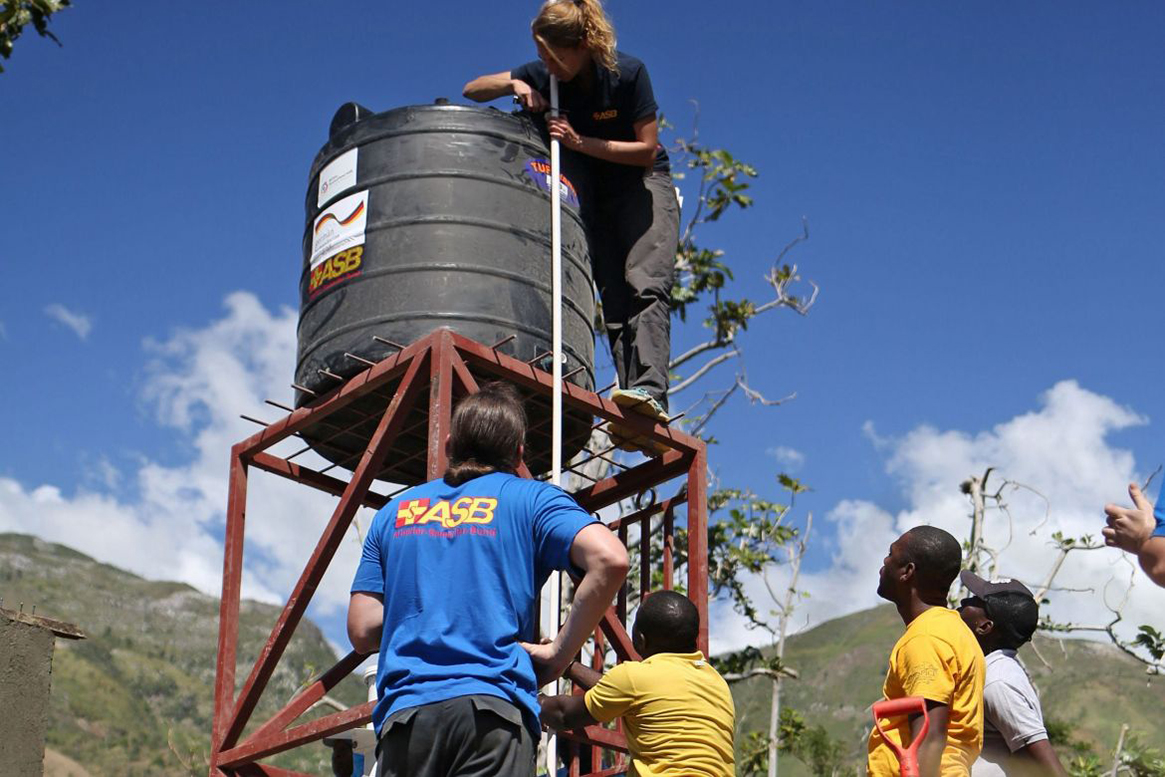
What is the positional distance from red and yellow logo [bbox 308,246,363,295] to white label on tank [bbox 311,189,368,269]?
0.12ft

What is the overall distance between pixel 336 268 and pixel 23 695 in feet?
9.75

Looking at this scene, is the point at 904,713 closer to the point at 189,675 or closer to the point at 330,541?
the point at 330,541

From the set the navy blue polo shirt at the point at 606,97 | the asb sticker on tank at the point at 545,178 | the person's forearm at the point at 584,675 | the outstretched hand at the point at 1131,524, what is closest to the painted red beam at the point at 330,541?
the asb sticker on tank at the point at 545,178

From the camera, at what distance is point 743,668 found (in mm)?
17828

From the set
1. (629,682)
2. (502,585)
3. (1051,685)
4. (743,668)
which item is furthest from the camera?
(1051,685)

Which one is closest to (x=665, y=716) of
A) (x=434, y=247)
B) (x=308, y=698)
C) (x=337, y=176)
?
(x=434, y=247)

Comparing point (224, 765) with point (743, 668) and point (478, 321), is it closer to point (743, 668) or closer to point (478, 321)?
point (478, 321)

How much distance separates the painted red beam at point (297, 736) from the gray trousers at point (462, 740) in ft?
10.8

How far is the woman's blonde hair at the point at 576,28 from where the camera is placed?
8.08 m

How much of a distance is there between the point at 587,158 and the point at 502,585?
5.37 meters

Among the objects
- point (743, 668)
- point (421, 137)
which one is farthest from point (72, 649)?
point (421, 137)

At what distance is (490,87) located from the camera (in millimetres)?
8531

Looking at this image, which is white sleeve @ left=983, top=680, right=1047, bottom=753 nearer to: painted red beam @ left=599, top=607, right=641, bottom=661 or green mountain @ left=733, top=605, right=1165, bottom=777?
painted red beam @ left=599, top=607, right=641, bottom=661

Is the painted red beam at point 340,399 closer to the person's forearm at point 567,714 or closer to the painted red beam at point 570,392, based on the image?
the painted red beam at point 570,392
